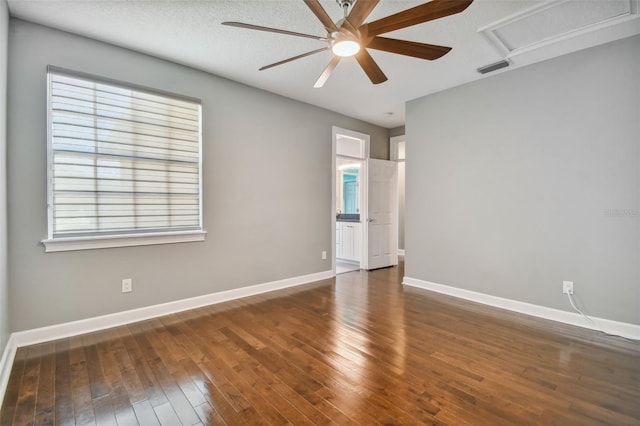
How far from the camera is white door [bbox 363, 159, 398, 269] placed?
534 centimetres

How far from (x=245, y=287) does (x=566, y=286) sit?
3.61m

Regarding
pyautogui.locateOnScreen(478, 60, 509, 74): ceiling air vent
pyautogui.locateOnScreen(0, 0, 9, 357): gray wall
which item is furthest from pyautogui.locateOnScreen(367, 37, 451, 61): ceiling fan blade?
pyautogui.locateOnScreen(0, 0, 9, 357): gray wall

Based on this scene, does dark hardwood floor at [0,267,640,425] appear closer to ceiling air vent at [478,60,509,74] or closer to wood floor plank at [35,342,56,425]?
wood floor plank at [35,342,56,425]

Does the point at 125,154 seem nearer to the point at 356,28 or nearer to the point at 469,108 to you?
the point at 356,28

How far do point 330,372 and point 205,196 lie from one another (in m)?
2.41

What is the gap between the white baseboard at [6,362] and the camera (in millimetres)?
1877

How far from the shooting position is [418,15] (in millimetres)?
1774

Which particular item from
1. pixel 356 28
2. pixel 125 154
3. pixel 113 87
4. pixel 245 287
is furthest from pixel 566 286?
pixel 113 87

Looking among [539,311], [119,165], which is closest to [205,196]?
[119,165]

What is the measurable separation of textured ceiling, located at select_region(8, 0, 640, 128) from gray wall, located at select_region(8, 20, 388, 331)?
21 centimetres

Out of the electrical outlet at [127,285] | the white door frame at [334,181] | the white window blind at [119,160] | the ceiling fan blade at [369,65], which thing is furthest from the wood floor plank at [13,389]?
the white door frame at [334,181]

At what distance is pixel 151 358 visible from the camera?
2.31 meters

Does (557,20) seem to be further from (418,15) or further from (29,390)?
(29,390)

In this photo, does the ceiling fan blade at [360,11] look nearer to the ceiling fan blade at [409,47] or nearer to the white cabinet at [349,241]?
the ceiling fan blade at [409,47]
